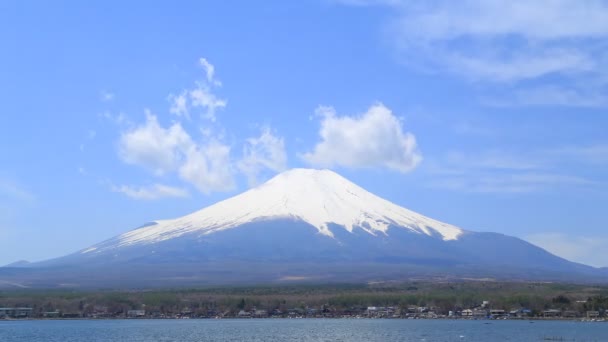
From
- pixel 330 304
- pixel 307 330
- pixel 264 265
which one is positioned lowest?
pixel 307 330

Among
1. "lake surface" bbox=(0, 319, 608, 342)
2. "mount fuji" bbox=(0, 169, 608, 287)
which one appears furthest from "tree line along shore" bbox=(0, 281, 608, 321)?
"mount fuji" bbox=(0, 169, 608, 287)

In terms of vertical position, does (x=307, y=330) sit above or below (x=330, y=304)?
below

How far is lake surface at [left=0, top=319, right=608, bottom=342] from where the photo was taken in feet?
198

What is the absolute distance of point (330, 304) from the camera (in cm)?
9044

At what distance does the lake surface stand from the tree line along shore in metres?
5.36

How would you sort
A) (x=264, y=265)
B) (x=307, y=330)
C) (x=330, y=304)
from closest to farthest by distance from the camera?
1. (x=307, y=330)
2. (x=330, y=304)
3. (x=264, y=265)

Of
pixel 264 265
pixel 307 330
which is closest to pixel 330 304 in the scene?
pixel 307 330

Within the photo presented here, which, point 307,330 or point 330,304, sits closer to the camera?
point 307,330

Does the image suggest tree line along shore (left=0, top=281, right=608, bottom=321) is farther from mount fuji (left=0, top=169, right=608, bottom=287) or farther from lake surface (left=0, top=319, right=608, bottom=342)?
mount fuji (left=0, top=169, right=608, bottom=287)

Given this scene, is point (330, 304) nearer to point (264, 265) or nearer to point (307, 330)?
point (307, 330)

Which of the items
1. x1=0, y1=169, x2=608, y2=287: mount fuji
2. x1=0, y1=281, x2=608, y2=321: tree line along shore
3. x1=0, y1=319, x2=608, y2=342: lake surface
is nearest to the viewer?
x1=0, y1=319, x2=608, y2=342: lake surface

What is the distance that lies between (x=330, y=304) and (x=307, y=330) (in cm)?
2158

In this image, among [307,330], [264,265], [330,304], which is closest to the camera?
[307,330]

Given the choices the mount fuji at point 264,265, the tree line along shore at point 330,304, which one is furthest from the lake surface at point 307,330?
the mount fuji at point 264,265
